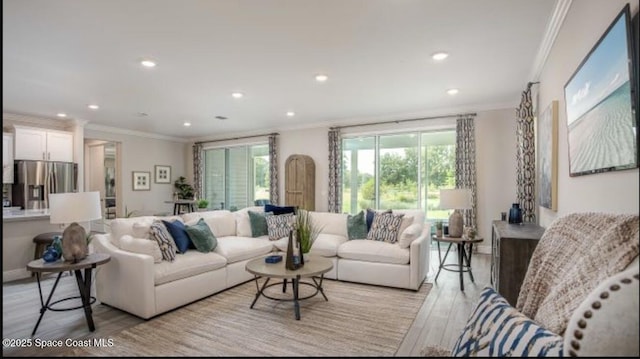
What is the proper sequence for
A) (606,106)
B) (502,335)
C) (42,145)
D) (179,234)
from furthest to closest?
(42,145)
(179,234)
(606,106)
(502,335)

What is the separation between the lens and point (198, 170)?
898 centimetres

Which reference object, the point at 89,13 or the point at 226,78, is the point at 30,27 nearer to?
the point at 89,13

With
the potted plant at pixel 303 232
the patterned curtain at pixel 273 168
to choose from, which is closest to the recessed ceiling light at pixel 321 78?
the potted plant at pixel 303 232

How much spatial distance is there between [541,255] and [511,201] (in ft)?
14.8

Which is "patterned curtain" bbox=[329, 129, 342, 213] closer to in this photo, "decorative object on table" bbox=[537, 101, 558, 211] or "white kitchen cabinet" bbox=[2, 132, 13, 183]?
"decorative object on table" bbox=[537, 101, 558, 211]

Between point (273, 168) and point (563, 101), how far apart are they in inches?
233

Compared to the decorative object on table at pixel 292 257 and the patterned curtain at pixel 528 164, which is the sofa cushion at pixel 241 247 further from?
the patterned curtain at pixel 528 164

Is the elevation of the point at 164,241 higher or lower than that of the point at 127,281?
higher

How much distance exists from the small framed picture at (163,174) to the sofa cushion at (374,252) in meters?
6.14

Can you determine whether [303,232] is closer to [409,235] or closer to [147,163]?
[409,235]

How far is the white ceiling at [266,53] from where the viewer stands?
253cm

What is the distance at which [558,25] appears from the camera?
266 centimetres

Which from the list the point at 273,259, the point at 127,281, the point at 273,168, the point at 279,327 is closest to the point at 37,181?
the point at 127,281

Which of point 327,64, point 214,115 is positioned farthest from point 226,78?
point 214,115
